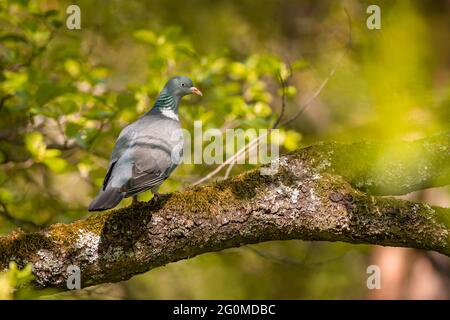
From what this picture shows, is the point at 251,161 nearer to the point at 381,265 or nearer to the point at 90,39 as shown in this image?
the point at 90,39

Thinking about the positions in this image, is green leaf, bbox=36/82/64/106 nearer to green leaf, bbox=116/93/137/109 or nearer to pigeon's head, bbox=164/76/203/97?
green leaf, bbox=116/93/137/109

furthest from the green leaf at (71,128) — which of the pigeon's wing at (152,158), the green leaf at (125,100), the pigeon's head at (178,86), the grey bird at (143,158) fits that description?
the pigeon's head at (178,86)

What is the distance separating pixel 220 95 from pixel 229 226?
3.01 meters

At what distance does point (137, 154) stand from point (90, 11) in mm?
3935

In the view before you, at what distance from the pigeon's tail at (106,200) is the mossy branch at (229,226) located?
53 millimetres

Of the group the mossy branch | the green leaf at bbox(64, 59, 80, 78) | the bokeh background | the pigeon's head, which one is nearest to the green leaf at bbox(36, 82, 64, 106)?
the bokeh background

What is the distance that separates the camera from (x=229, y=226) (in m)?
3.00

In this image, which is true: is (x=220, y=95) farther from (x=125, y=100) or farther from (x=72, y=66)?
(x=72, y=66)

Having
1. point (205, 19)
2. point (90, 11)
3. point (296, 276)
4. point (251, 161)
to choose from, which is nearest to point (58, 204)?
point (251, 161)

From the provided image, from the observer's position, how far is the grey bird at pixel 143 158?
3.57 m

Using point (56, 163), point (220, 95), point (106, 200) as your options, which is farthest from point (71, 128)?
point (220, 95)

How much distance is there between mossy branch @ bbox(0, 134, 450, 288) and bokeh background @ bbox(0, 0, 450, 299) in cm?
41

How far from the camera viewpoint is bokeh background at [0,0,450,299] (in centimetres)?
141

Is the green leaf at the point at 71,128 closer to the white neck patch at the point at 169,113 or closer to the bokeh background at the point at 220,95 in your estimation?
the bokeh background at the point at 220,95
